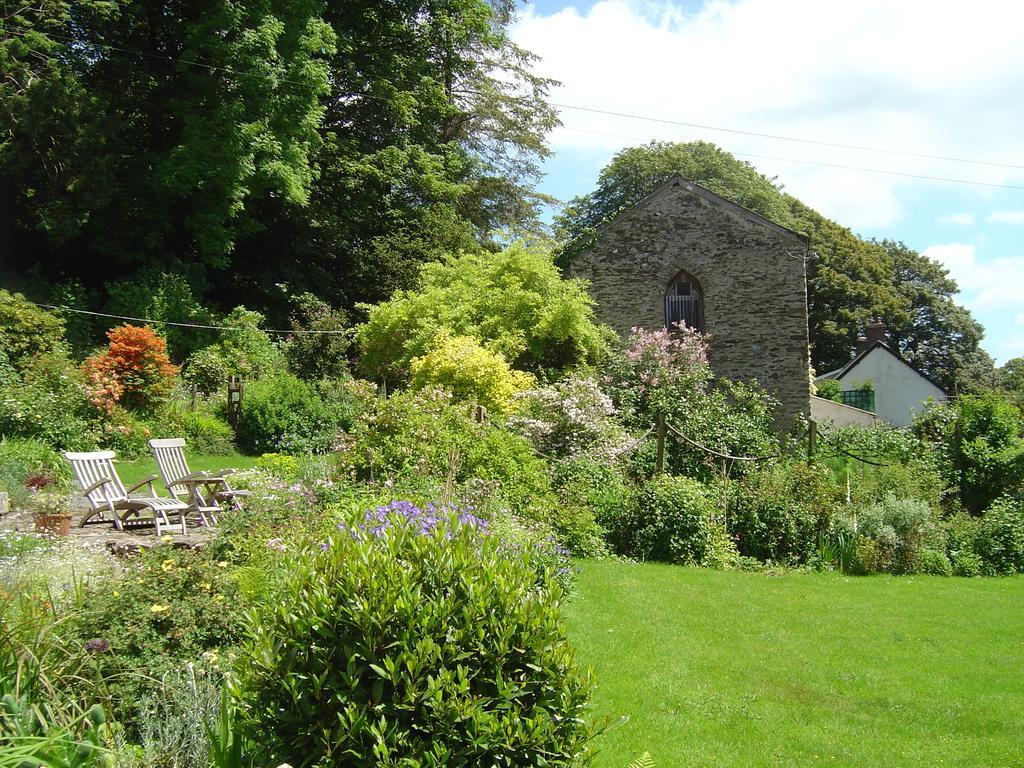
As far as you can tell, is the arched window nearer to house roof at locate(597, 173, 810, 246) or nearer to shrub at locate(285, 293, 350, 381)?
house roof at locate(597, 173, 810, 246)

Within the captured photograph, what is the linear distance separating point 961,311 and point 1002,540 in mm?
37841

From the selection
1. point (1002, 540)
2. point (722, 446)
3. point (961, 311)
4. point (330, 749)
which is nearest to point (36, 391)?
point (722, 446)

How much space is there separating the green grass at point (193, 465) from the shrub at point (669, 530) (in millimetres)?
7878

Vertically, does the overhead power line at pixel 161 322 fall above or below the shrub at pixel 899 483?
above

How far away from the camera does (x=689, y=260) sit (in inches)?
731

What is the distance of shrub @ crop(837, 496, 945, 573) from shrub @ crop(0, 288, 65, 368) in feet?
53.9

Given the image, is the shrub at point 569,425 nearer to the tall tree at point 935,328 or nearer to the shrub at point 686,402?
the shrub at point 686,402

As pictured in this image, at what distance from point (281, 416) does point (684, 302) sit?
1011 centimetres

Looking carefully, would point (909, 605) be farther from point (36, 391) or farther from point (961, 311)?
point (961, 311)

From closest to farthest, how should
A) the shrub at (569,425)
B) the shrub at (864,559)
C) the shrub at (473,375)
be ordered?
the shrub at (864,559) < the shrub at (569,425) < the shrub at (473,375)

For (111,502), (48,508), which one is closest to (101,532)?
(111,502)

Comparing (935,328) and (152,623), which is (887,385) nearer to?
(935,328)

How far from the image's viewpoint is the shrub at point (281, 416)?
16719 mm

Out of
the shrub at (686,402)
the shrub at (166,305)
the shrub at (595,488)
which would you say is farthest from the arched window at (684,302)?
the shrub at (166,305)
